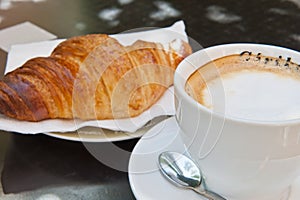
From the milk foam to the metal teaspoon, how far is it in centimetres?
8

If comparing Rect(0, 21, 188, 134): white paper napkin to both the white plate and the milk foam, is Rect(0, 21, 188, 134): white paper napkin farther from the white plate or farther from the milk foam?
the milk foam

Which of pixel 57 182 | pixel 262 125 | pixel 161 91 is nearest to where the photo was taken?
pixel 262 125

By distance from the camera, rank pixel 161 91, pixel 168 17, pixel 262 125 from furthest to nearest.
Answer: pixel 168 17 < pixel 161 91 < pixel 262 125

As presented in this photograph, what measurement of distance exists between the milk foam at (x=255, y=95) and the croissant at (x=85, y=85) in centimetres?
18

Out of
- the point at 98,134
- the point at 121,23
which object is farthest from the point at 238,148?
the point at 121,23

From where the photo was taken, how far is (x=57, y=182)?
0.56m

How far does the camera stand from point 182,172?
514mm

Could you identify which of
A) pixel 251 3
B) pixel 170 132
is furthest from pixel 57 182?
pixel 251 3

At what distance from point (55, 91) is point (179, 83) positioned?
25cm

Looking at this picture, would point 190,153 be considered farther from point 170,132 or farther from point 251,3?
point 251,3

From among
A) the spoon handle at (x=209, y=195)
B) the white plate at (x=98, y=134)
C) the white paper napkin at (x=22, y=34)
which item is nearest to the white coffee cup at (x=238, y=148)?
the spoon handle at (x=209, y=195)

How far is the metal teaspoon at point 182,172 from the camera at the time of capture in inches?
19.4

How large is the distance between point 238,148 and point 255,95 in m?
0.08

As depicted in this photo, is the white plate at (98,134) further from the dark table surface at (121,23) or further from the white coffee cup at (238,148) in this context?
the white coffee cup at (238,148)
